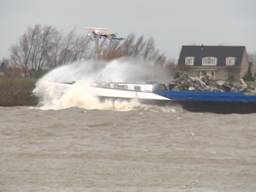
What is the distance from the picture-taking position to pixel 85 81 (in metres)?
35.5

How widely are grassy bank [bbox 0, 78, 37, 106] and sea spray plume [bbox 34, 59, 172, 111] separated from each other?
5.95m

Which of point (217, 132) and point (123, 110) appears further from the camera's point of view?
point (123, 110)

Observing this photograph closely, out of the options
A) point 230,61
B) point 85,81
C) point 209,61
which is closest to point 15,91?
point 85,81

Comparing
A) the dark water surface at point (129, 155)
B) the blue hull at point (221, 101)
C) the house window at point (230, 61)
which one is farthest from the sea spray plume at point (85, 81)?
the house window at point (230, 61)

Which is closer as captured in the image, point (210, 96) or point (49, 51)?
point (210, 96)

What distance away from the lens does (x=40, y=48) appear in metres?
83.7

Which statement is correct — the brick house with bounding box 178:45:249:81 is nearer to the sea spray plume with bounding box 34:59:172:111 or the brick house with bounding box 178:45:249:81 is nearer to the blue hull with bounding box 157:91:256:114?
the sea spray plume with bounding box 34:59:172:111

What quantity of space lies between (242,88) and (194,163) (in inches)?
771

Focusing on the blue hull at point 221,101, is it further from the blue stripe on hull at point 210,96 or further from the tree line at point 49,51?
the tree line at point 49,51

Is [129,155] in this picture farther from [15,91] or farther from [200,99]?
[15,91]

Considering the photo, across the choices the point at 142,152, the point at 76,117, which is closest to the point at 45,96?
the point at 76,117

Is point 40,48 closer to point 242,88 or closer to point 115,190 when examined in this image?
point 242,88

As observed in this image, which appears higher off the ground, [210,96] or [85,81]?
[85,81]

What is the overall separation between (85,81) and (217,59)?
235ft
